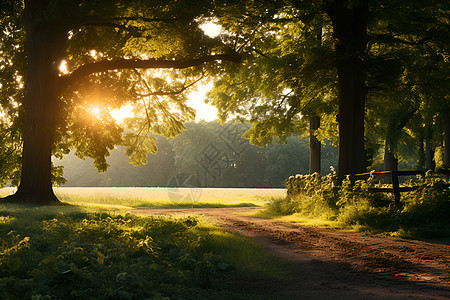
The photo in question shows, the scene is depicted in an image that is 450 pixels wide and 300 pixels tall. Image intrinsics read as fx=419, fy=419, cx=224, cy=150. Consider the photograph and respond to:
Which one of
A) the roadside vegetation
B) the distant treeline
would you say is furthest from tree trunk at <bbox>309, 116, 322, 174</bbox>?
the distant treeline

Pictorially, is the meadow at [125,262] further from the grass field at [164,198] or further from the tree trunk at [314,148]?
the grass field at [164,198]

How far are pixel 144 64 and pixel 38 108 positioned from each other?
500cm

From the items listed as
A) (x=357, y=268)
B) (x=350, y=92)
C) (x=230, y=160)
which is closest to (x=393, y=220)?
(x=357, y=268)

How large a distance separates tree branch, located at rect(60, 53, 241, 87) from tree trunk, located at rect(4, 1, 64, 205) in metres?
0.98

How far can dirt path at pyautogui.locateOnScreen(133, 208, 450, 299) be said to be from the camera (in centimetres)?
556

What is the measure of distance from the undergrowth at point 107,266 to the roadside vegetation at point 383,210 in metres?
5.28

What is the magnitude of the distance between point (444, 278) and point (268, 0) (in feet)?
39.5

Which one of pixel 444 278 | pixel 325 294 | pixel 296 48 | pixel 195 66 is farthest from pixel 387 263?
pixel 296 48

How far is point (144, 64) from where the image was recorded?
18656 mm

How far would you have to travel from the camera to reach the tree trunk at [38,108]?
1806 cm

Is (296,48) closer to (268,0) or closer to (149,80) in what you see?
(268,0)

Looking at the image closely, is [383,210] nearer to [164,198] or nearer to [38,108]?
[38,108]

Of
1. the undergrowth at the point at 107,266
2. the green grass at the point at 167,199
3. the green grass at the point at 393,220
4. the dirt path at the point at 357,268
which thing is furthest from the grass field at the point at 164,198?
the dirt path at the point at 357,268

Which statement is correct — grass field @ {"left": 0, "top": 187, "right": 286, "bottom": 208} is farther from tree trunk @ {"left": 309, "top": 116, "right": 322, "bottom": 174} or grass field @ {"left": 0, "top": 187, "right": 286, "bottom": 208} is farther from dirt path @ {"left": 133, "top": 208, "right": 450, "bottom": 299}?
dirt path @ {"left": 133, "top": 208, "right": 450, "bottom": 299}
